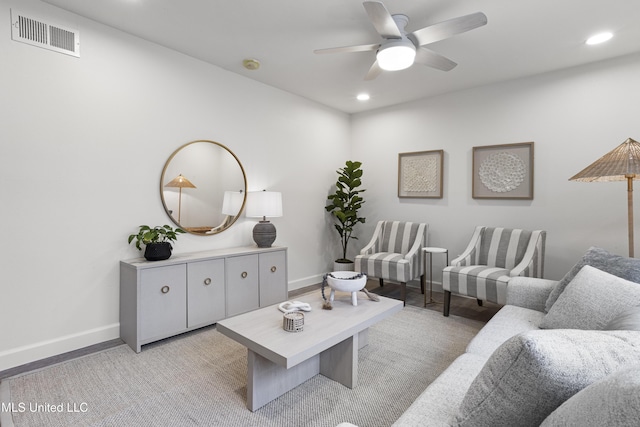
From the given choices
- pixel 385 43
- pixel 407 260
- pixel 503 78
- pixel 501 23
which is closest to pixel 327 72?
pixel 385 43

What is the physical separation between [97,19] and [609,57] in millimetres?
4576

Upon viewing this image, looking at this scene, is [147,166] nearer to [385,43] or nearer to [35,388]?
[35,388]

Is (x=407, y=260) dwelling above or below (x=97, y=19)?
below

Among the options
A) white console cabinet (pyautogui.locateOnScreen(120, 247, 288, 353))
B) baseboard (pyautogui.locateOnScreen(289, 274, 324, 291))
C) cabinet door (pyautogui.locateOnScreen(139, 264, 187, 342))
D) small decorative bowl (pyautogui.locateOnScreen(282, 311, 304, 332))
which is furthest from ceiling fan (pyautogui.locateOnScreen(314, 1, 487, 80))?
baseboard (pyautogui.locateOnScreen(289, 274, 324, 291))

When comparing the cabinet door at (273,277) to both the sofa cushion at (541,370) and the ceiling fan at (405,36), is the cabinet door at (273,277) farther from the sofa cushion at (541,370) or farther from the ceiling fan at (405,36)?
the sofa cushion at (541,370)

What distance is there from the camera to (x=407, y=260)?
3619mm

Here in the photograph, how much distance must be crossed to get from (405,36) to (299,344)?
7.17ft

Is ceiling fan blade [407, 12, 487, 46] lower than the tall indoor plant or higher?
higher

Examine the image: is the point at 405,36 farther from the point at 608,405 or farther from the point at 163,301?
the point at 163,301

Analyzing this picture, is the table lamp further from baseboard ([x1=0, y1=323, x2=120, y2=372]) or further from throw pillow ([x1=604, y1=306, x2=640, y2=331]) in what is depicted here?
throw pillow ([x1=604, y1=306, x2=640, y2=331])

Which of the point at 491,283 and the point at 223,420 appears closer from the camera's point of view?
the point at 223,420

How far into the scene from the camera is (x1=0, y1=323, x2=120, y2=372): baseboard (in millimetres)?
2189

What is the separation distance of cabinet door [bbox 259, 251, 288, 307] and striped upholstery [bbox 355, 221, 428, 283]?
93cm

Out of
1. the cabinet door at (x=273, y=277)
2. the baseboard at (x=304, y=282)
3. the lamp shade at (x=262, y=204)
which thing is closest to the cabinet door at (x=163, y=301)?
the cabinet door at (x=273, y=277)
